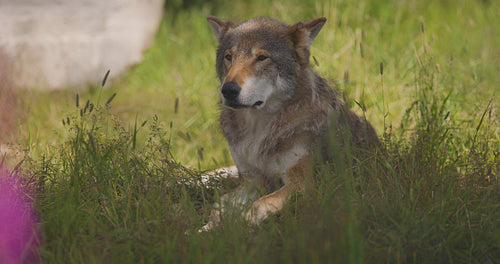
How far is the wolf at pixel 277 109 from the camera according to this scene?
3371mm

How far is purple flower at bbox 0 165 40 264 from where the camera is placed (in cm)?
248

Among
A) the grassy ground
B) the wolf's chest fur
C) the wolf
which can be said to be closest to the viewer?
the grassy ground

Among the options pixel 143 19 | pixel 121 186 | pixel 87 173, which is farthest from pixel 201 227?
pixel 143 19

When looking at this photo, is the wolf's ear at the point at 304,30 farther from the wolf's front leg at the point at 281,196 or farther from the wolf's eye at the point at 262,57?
the wolf's front leg at the point at 281,196

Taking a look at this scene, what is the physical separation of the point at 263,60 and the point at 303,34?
0.39 m

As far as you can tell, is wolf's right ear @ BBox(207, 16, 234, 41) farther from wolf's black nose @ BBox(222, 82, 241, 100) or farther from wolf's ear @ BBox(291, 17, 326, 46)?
wolf's black nose @ BBox(222, 82, 241, 100)

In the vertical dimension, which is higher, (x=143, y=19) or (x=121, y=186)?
(x=143, y=19)

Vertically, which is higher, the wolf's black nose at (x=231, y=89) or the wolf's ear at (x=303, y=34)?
the wolf's ear at (x=303, y=34)

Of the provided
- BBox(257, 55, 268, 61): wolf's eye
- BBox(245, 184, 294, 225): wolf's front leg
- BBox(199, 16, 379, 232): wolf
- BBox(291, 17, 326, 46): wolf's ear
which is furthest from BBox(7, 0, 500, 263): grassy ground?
BBox(257, 55, 268, 61): wolf's eye

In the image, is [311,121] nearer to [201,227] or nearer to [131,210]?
[201,227]

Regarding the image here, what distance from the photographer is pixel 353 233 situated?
2.22m

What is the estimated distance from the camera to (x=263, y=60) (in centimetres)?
343

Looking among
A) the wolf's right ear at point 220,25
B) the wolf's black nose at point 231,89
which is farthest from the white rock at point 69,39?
the wolf's black nose at point 231,89

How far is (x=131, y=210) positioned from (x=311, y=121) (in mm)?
1411
